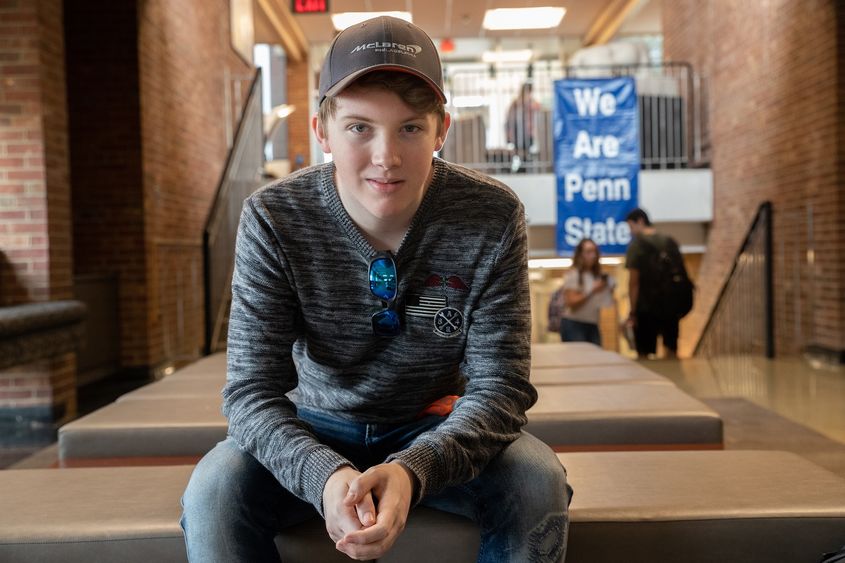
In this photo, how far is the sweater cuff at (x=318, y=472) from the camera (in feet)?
4.50

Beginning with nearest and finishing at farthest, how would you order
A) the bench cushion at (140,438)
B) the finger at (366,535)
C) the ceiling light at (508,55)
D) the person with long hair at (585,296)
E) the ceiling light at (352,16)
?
the finger at (366,535), the bench cushion at (140,438), the person with long hair at (585,296), the ceiling light at (352,16), the ceiling light at (508,55)

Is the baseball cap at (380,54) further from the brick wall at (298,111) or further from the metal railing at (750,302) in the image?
the brick wall at (298,111)

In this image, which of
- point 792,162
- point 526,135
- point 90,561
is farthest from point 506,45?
point 90,561

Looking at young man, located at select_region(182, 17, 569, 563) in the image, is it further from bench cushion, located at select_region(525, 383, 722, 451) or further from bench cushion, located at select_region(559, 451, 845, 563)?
bench cushion, located at select_region(525, 383, 722, 451)

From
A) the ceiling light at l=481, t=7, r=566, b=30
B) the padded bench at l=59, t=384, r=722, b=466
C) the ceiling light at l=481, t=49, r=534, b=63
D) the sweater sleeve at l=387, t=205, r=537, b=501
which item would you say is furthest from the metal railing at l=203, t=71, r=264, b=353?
the ceiling light at l=481, t=49, r=534, b=63

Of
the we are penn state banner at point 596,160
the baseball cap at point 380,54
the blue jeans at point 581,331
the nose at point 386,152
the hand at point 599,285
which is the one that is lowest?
the blue jeans at point 581,331

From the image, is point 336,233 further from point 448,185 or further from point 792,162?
point 792,162

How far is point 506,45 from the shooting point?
1622 centimetres

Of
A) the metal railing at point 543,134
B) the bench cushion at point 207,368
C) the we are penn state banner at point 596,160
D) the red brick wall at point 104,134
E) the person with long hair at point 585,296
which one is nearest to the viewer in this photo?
the bench cushion at point 207,368

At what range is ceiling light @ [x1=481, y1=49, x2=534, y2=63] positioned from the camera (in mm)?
16250

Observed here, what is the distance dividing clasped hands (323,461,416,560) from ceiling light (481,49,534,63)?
1568 centimetres

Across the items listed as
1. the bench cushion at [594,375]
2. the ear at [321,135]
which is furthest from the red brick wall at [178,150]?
the ear at [321,135]

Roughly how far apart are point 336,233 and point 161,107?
613 cm

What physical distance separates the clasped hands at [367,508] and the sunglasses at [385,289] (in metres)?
0.33
